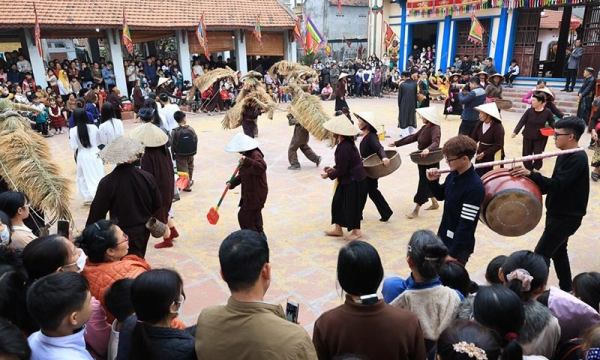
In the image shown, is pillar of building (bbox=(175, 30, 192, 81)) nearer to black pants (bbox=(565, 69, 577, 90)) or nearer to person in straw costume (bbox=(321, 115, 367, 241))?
black pants (bbox=(565, 69, 577, 90))

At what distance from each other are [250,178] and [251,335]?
3149 millimetres

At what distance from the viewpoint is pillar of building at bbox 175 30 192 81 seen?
58.3 ft

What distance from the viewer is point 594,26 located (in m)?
14.9

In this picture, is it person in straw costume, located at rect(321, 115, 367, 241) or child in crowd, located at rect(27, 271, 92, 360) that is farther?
person in straw costume, located at rect(321, 115, 367, 241)

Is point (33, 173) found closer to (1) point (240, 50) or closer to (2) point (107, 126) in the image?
(2) point (107, 126)

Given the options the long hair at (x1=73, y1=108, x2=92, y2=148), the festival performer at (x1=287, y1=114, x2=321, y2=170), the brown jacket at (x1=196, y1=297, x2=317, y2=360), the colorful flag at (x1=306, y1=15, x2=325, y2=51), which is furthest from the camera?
the colorful flag at (x1=306, y1=15, x2=325, y2=51)

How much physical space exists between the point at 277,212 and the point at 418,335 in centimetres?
447

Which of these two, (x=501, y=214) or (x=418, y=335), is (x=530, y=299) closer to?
(x=418, y=335)

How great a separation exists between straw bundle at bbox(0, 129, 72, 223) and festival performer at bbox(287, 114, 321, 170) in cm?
462

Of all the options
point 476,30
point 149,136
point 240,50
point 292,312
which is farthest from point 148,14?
point 292,312

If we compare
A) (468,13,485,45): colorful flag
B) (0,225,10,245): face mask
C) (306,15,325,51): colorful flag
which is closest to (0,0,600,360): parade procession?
(0,225,10,245): face mask

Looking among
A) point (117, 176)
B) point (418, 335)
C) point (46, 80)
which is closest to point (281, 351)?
point (418, 335)

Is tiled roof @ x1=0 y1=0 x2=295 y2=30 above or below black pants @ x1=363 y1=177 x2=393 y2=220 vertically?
above

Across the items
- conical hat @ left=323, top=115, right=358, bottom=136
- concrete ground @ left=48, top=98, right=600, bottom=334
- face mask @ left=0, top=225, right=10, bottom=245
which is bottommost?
concrete ground @ left=48, top=98, right=600, bottom=334
